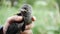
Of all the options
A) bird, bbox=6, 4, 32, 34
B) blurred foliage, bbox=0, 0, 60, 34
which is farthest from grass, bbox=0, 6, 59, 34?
bird, bbox=6, 4, 32, 34

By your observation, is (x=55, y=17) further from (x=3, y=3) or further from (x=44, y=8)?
(x=3, y=3)

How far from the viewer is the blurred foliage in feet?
6.19

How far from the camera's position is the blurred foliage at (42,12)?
1887mm

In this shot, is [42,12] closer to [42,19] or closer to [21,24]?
[42,19]

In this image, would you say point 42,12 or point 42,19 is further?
point 42,12

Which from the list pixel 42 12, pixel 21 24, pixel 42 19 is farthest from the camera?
pixel 42 12

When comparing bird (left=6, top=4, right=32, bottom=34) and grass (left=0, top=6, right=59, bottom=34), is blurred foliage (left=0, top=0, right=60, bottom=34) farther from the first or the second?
bird (left=6, top=4, right=32, bottom=34)

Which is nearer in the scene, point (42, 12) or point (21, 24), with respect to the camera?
point (21, 24)

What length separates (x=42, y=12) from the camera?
2.00 meters

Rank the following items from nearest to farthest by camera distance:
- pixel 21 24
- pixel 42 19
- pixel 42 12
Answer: pixel 21 24 < pixel 42 19 < pixel 42 12

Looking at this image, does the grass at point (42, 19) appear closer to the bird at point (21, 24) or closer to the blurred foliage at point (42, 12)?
the blurred foliage at point (42, 12)

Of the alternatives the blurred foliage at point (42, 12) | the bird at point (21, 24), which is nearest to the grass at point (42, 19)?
the blurred foliage at point (42, 12)

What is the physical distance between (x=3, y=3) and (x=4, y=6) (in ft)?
0.15

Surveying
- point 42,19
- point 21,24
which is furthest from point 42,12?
point 21,24
